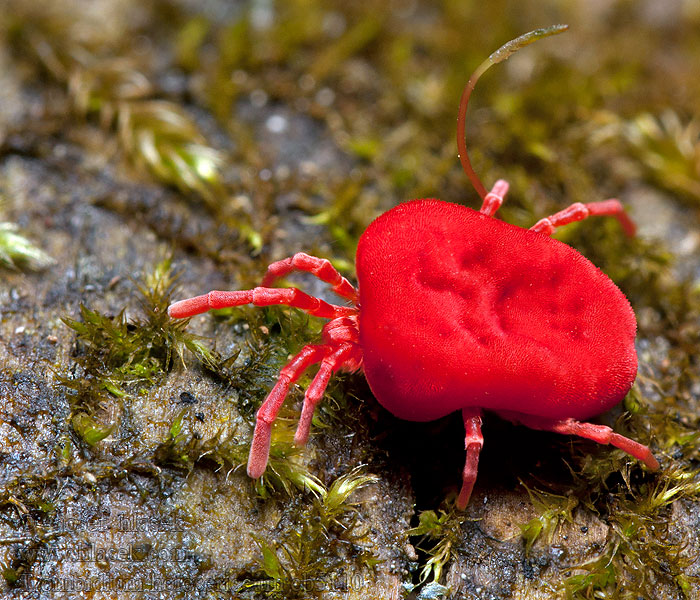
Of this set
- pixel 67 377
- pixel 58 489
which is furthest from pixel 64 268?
pixel 58 489

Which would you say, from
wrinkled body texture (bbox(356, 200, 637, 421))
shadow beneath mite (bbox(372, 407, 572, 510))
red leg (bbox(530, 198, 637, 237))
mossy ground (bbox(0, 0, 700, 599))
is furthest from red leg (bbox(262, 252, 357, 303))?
red leg (bbox(530, 198, 637, 237))

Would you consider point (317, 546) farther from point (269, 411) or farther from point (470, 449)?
point (470, 449)

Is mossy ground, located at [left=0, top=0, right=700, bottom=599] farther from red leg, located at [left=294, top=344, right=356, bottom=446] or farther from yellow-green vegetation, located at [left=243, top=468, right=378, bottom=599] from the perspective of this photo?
red leg, located at [left=294, top=344, right=356, bottom=446]

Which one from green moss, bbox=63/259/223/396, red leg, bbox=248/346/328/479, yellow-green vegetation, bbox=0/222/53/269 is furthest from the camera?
yellow-green vegetation, bbox=0/222/53/269

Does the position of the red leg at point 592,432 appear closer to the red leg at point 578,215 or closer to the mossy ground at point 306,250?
the mossy ground at point 306,250

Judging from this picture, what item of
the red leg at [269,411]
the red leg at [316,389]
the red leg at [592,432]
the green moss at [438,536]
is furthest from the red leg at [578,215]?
the green moss at [438,536]

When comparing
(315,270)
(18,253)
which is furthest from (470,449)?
(18,253)
